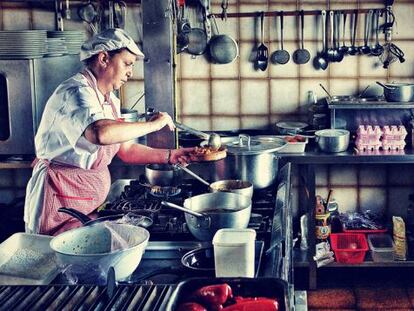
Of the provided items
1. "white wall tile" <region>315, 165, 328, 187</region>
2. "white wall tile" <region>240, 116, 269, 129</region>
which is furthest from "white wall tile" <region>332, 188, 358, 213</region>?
"white wall tile" <region>240, 116, 269, 129</region>

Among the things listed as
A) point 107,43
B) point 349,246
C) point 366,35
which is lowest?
point 349,246

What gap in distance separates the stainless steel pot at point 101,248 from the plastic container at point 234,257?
0.79ft

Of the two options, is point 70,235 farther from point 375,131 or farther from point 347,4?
point 347,4

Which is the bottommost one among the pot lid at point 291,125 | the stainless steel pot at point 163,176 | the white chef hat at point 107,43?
the stainless steel pot at point 163,176

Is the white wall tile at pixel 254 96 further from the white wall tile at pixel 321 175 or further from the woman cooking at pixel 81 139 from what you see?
the woman cooking at pixel 81 139

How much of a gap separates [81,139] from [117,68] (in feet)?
1.28

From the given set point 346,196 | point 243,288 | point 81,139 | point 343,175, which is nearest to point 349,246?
point 346,196

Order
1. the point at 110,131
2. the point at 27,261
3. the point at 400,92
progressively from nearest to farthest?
1. the point at 27,261
2. the point at 110,131
3. the point at 400,92

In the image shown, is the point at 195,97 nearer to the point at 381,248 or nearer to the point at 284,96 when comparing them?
the point at 284,96

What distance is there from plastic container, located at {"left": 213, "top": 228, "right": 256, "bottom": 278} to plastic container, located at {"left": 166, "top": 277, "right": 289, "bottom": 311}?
0.18 m

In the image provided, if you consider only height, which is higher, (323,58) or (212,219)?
(323,58)

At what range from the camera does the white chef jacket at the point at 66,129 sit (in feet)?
9.29

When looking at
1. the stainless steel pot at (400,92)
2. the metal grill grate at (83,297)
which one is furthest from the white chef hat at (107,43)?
the stainless steel pot at (400,92)

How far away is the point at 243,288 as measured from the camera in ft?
5.70
